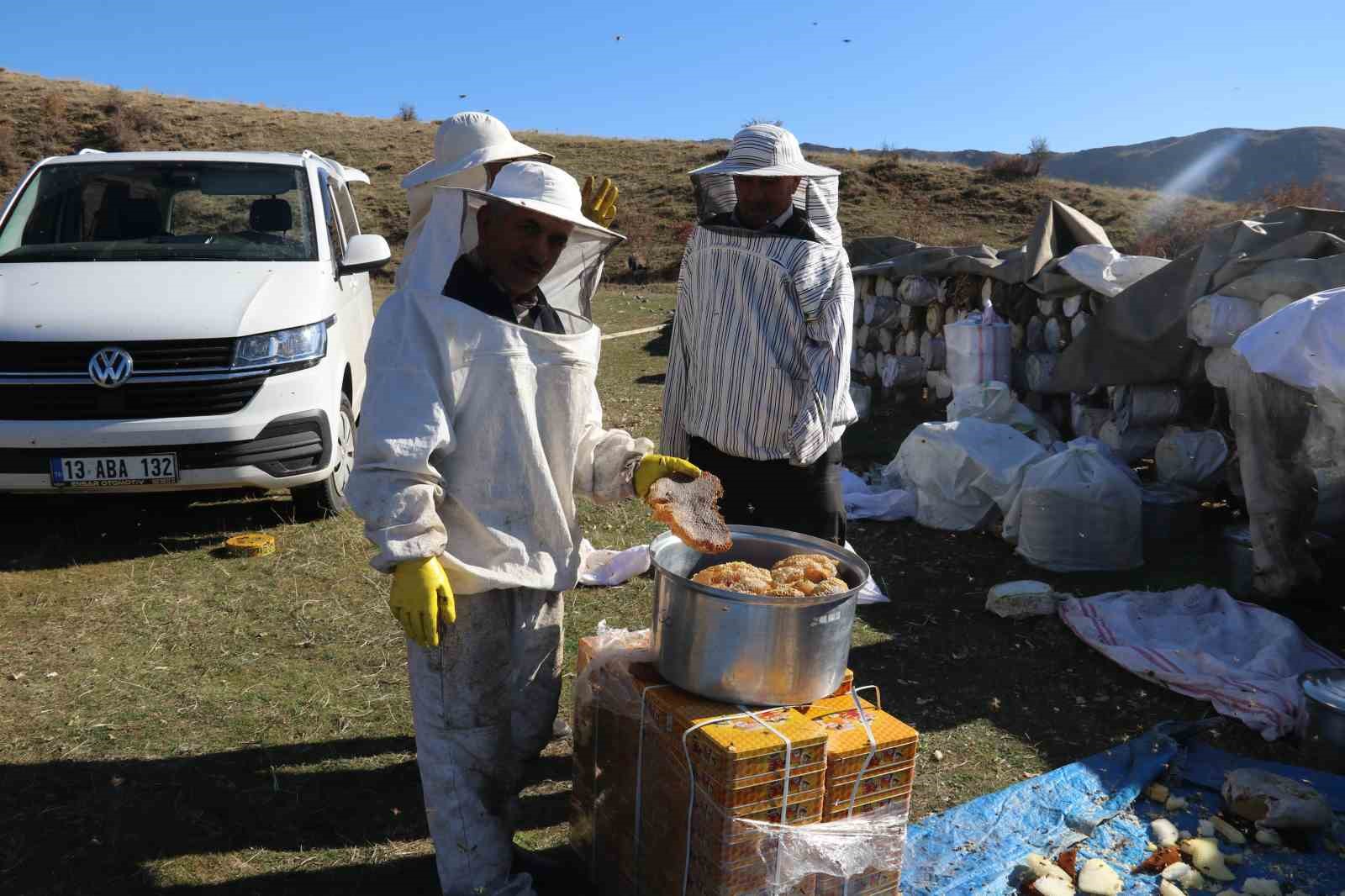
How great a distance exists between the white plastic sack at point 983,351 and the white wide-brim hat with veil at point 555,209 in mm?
6399

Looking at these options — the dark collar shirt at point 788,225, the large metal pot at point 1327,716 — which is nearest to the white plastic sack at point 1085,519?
the large metal pot at point 1327,716

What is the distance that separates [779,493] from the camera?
3691mm

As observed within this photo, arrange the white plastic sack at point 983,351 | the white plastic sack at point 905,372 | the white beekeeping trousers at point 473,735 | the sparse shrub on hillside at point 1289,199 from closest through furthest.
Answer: the white beekeeping trousers at point 473,735
the white plastic sack at point 983,351
the white plastic sack at point 905,372
the sparse shrub on hillside at point 1289,199

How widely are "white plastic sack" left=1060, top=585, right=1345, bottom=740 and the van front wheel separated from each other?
13.4 ft

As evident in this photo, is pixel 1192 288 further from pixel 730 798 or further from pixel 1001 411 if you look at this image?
pixel 730 798

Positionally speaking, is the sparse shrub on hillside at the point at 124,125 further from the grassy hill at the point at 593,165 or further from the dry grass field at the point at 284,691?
the dry grass field at the point at 284,691

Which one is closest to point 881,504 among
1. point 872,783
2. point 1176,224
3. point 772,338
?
point 772,338

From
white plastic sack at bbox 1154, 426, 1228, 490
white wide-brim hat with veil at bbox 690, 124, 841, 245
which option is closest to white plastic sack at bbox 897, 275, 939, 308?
white plastic sack at bbox 1154, 426, 1228, 490

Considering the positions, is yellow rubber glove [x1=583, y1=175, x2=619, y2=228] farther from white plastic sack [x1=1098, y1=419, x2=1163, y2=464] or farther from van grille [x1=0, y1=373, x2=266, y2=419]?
white plastic sack [x1=1098, y1=419, x2=1163, y2=464]

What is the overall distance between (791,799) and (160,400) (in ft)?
13.6

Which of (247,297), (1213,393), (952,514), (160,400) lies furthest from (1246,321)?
(160,400)

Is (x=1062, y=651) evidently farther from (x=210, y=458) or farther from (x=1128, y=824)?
(x=210, y=458)

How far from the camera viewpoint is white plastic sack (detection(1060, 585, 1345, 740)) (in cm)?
406

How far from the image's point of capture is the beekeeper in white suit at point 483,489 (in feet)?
7.60
